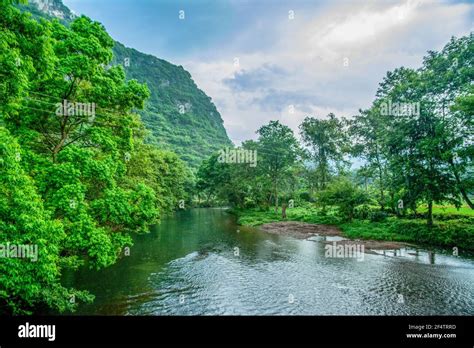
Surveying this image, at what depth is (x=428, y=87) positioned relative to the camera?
22.0 meters

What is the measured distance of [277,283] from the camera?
13.7 m

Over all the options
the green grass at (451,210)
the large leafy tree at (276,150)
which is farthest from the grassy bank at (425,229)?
the large leafy tree at (276,150)

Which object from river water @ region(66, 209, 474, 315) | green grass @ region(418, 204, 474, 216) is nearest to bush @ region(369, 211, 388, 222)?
green grass @ region(418, 204, 474, 216)

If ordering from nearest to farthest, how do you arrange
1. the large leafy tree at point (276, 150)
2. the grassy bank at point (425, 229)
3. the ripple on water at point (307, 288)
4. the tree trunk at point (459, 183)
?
the ripple on water at point (307, 288) < the grassy bank at point (425, 229) < the tree trunk at point (459, 183) < the large leafy tree at point (276, 150)

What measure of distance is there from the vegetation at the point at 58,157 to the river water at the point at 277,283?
3016 mm

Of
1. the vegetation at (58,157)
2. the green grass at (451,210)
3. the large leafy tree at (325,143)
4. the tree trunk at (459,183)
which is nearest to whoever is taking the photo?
the vegetation at (58,157)

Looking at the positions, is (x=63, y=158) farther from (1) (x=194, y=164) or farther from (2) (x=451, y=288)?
(1) (x=194, y=164)

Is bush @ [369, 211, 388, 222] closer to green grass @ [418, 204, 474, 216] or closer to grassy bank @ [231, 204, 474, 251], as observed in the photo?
grassy bank @ [231, 204, 474, 251]

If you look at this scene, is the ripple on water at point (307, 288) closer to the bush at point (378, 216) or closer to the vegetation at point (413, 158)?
the vegetation at point (413, 158)

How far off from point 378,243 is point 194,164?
116 metres

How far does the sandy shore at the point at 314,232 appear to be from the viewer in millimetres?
21748

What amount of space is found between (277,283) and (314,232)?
55.6ft

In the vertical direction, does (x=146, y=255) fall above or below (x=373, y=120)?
below
